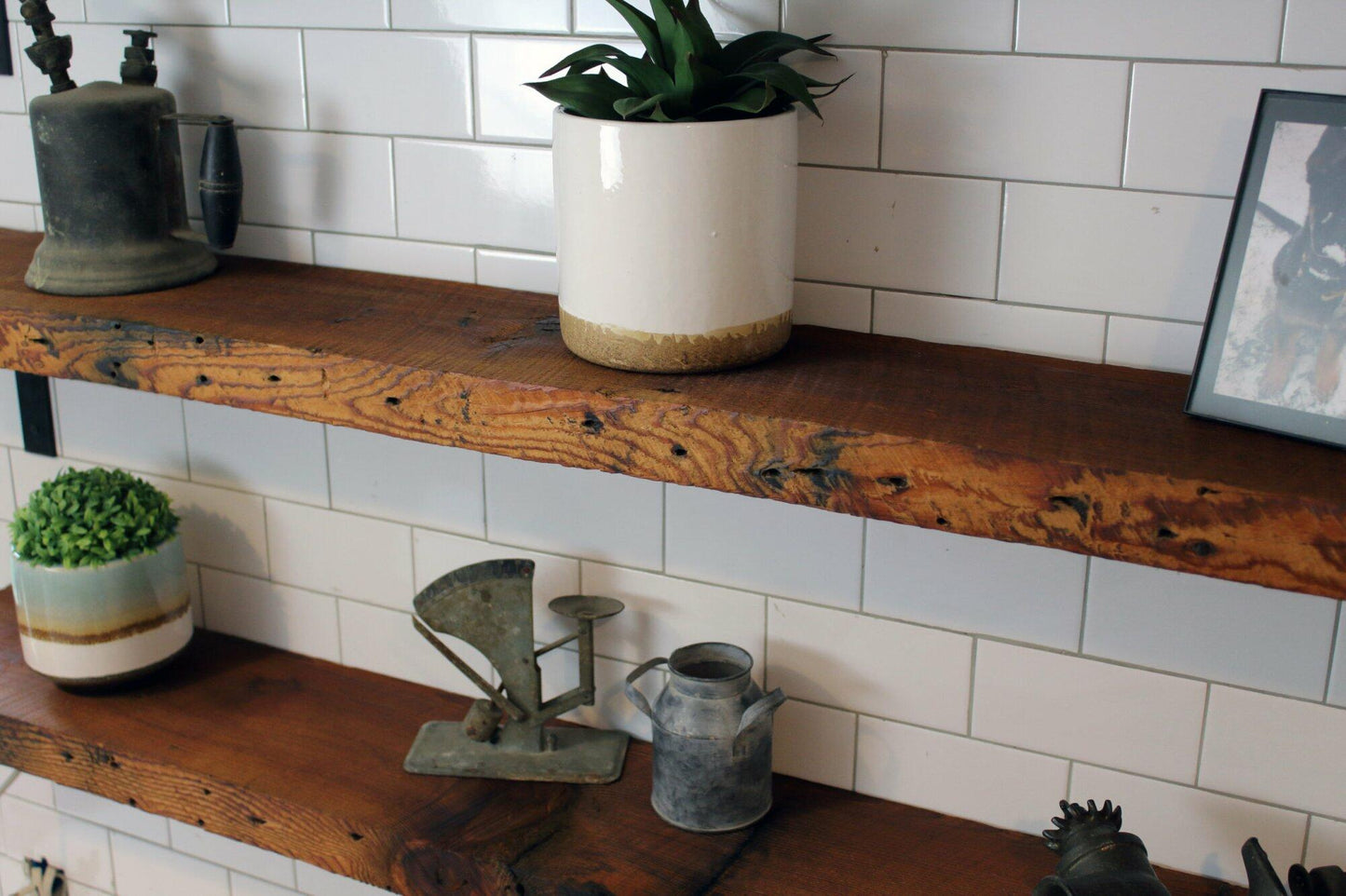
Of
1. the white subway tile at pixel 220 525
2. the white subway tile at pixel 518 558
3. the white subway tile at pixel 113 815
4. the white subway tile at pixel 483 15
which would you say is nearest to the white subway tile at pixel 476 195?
the white subway tile at pixel 483 15

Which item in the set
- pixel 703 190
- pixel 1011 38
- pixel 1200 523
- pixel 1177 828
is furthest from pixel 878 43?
pixel 1177 828

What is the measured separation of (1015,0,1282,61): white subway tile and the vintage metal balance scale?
→ 62cm

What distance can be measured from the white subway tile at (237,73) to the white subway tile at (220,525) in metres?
0.37

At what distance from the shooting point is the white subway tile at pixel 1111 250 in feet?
2.97

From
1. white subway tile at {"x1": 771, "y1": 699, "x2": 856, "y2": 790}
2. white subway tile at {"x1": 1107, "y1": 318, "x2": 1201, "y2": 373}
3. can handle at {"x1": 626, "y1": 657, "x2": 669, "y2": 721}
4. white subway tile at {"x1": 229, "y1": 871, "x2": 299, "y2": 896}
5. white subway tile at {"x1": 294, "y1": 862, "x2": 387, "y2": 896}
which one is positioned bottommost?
white subway tile at {"x1": 229, "y1": 871, "x2": 299, "y2": 896}

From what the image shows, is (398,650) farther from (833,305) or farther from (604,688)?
(833,305)

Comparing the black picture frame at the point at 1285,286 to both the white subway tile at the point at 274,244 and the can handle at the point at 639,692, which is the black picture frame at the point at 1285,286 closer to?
the can handle at the point at 639,692

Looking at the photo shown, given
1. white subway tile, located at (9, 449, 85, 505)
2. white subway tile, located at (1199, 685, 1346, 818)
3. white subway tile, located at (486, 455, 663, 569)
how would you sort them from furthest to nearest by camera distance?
1. white subway tile, located at (9, 449, 85, 505)
2. white subway tile, located at (486, 455, 663, 569)
3. white subway tile, located at (1199, 685, 1346, 818)

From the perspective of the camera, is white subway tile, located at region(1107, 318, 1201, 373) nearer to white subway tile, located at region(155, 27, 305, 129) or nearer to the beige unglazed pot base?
Answer: the beige unglazed pot base

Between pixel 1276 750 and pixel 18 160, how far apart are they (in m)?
1.41

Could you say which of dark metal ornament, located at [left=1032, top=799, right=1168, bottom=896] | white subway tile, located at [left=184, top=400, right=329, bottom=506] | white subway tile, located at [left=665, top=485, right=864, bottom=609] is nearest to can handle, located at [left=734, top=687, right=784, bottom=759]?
white subway tile, located at [left=665, top=485, right=864, bottom=609]

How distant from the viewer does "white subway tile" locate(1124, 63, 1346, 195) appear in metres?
0.86

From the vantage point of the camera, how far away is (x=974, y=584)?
1.04 m

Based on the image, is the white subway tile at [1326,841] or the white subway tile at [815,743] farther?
the white subway tile at [815,743]
